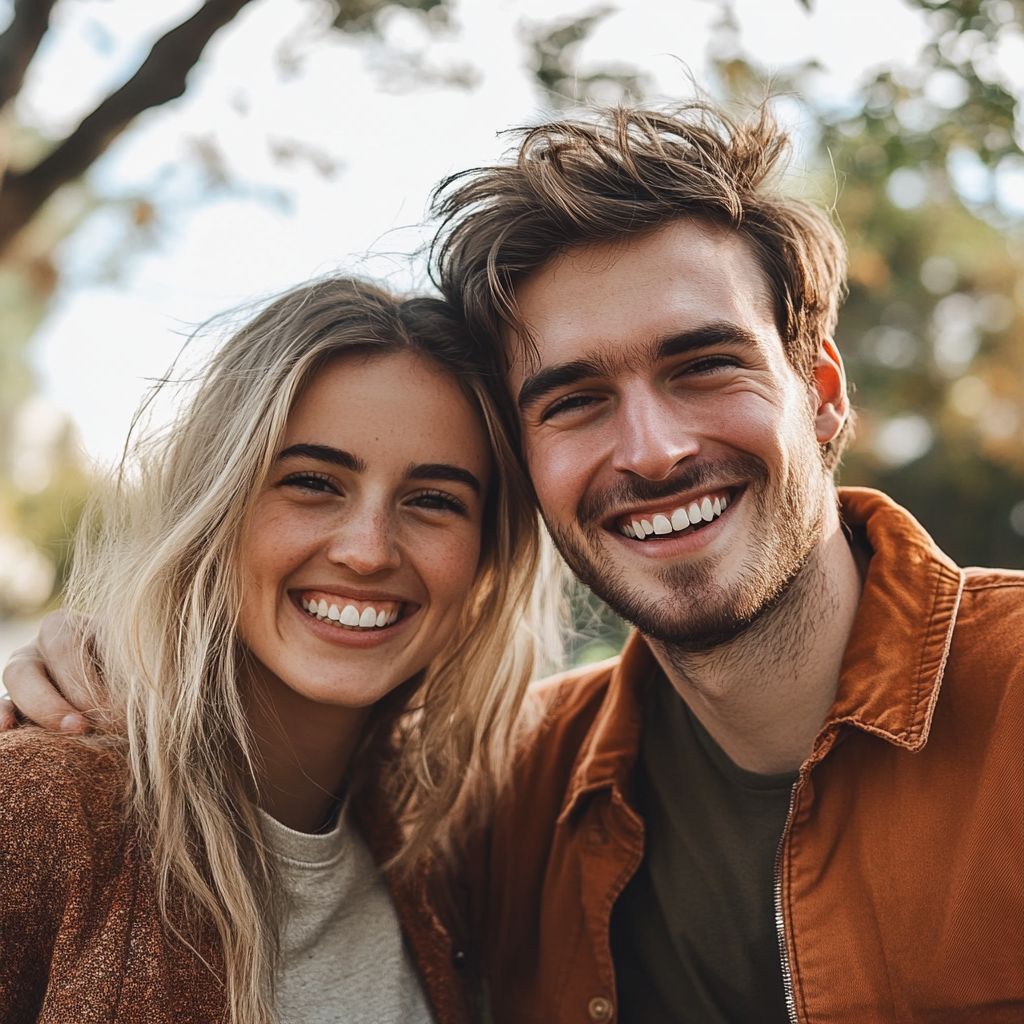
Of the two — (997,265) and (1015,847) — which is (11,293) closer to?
(997,265)

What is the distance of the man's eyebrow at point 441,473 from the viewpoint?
2.73 meters

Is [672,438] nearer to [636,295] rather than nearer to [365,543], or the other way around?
[636,295]

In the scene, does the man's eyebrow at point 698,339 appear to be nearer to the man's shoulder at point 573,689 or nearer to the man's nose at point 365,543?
the man's nose at point 365,543

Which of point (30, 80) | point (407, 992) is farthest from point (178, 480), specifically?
point (30, 80)

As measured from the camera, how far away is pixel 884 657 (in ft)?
8.57

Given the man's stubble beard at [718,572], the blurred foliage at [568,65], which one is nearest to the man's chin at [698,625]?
the man's stubble beard at [718,572]

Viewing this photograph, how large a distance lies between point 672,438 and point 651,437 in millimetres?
55

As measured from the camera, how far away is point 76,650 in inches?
110

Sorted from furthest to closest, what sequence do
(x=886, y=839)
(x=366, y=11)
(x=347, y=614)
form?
(x=366, y=11) → (x=347, y=614) → (x=886, y=839)

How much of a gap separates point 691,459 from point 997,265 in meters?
A: 14.1

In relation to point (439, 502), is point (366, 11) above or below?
above

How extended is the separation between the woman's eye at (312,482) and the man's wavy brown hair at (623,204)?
0.66m

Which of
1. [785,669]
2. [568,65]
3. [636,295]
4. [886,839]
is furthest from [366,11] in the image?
[886,839]

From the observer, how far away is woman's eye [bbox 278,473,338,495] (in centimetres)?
270
